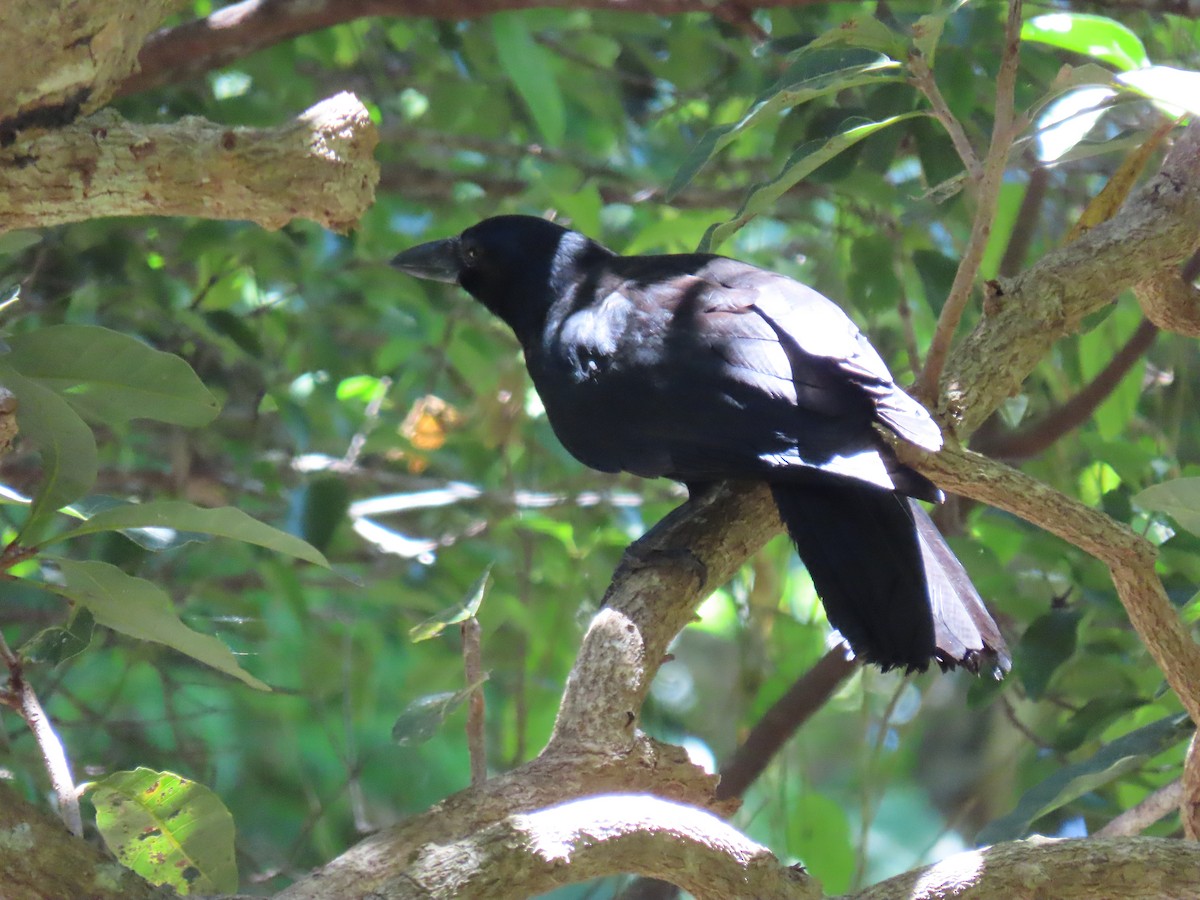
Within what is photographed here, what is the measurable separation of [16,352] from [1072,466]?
3.10 m

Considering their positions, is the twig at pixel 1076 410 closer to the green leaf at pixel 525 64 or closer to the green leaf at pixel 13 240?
the green leaf at pixel 525 64

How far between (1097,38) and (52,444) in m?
2.13

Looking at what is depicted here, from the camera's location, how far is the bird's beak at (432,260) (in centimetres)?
396

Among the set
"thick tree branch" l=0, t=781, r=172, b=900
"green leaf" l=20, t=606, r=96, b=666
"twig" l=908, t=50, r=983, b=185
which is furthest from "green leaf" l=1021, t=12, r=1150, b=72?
"thick tree branch" l=0, t=781, r=172, b=900

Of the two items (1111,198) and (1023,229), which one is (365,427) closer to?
(1023,229)

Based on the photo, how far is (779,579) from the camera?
4.27m

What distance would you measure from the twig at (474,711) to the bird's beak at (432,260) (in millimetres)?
2105

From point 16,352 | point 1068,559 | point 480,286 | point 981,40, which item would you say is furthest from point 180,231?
point 1068,559

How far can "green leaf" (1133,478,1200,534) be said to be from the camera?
80.4 inches

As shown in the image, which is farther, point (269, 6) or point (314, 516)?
point (314, 516)

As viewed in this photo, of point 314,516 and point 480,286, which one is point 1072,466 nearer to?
point 480,286

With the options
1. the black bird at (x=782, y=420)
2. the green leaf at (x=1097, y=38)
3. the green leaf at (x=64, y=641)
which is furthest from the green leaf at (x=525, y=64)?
the green leaf at (x=64, y=641)

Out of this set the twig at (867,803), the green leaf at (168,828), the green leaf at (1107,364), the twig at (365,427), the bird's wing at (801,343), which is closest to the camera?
the green leaf at (168,828)

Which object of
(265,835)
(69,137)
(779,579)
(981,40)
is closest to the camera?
(69,137)
